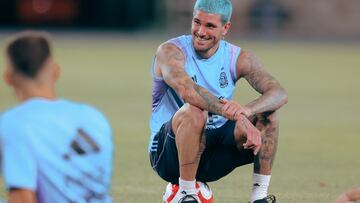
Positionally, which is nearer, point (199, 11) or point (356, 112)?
point (199, 11)

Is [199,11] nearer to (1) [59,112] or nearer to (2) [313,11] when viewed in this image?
(1) [59,112]

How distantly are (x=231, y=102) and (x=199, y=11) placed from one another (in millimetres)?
925

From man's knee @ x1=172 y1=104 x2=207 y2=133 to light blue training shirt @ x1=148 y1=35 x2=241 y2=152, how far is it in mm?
498

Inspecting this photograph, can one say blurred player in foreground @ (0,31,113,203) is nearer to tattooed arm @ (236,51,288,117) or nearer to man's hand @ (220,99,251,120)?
man's hand @ (220,99,251,120)

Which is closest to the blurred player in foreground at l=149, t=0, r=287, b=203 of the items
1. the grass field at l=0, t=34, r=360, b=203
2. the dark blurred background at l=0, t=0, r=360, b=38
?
the grass field at l=0, t=34, r=360, b=203

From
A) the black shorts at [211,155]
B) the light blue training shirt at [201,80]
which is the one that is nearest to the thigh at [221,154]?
the black shorts at [211,155]

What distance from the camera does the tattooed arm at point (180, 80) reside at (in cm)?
709

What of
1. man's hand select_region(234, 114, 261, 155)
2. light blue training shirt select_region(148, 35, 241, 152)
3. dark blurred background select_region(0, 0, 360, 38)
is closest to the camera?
man's hand select_region(234, 114, 261, 155)

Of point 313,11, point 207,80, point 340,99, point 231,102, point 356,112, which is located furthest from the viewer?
point 313,11

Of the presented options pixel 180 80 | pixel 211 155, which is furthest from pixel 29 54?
pixel 211 155

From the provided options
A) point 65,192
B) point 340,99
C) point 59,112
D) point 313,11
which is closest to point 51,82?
point 59,112

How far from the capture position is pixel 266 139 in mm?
7359

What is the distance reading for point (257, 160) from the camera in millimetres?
7430

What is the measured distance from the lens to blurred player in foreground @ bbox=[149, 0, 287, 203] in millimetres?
7043
